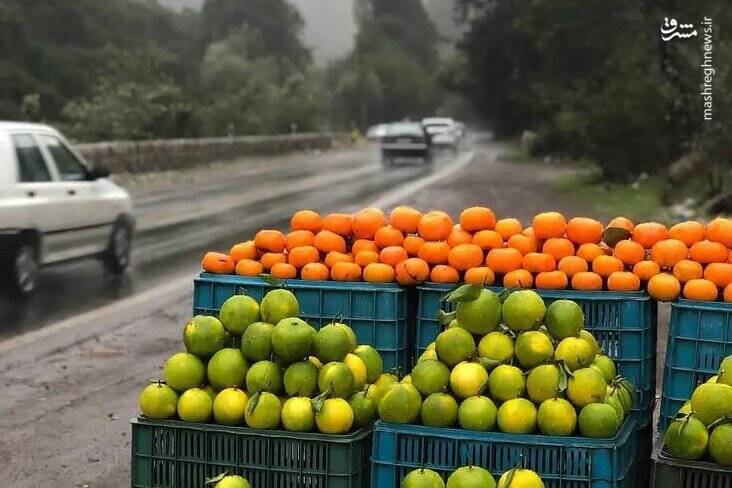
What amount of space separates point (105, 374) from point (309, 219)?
3.16 m

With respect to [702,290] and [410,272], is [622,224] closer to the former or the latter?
[702,290]

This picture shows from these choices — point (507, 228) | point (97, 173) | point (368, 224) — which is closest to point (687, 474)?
point (507, 228)

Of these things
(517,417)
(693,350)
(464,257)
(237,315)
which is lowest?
(517,417)

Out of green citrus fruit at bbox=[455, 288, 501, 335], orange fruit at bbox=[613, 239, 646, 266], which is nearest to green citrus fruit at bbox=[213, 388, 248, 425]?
green citrus fruit at bbox=[455, 288, 501, 335]

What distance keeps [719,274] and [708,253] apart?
18 centimetres

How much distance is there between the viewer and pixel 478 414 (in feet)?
13.2

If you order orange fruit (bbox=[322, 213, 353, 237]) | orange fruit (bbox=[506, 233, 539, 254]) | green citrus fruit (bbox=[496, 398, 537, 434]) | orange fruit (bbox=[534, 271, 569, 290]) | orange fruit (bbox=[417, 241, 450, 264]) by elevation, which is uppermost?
orange fruit (bbox=[322, 213, 353, 237])

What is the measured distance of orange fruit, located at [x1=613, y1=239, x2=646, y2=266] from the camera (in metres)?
5.11

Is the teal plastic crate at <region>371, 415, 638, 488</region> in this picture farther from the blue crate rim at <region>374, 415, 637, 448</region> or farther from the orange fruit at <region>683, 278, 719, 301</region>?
the orange fruit at <region>683, 278, 719, 301</region>

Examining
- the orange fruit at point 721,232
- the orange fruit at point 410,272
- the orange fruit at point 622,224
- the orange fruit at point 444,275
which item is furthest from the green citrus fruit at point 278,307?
the orange fruit at point 721,232

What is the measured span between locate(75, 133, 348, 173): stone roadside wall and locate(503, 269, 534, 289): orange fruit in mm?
22433

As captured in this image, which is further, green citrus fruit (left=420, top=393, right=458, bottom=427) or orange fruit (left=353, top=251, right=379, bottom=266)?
orange fruit (left=353, top=251, right=379, bottom=266)

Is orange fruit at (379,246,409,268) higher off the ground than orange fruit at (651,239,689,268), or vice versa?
orange fruit at (651,239,689,268)

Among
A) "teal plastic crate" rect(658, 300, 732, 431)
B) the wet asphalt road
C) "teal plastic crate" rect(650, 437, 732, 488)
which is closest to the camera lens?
"teal plastic crate" rect(650, 437, 732, 488)
